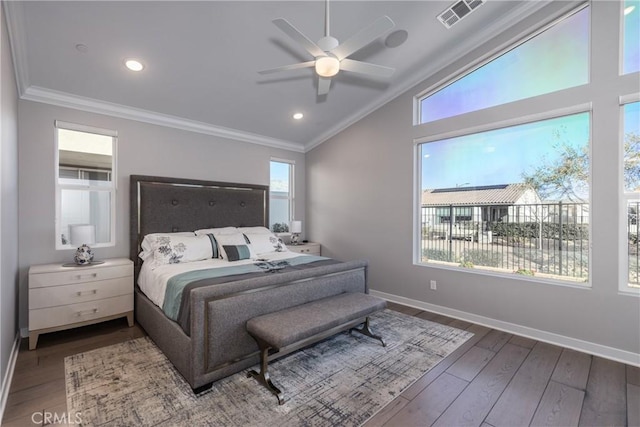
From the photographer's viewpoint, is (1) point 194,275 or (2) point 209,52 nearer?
(1) point 194,275

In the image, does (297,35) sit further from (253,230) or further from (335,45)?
(253,230)

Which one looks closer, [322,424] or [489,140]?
[322,424]

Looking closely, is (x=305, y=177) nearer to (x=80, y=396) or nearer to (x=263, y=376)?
(x=263, y=376)

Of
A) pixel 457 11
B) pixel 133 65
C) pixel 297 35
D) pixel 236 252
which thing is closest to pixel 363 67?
pixel 297 35

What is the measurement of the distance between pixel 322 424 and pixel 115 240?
10.7 feet

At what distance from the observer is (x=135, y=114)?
3613mm

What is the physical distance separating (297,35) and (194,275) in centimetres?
216

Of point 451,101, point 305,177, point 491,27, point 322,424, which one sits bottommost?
point 322,424

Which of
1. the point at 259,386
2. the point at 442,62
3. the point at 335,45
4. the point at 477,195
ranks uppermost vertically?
the point at 442,62

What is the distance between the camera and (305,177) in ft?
18.4

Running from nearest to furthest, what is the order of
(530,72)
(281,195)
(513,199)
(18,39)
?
(18,39) → (530,72) → (513,199) → (281,195)

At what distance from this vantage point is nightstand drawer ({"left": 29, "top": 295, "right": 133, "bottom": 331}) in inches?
106

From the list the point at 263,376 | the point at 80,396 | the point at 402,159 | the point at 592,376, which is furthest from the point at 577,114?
the point at 80,396

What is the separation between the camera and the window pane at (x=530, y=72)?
277cm
